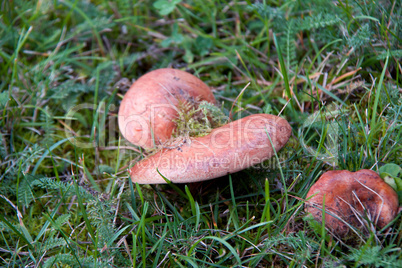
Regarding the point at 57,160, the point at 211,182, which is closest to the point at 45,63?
the point at 57,160

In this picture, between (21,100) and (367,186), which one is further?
(21,100)

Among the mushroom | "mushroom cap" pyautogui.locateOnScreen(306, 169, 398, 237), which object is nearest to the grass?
"mushroom cap" pyautogui.locateOnScreen(306, 169, 398, 237)

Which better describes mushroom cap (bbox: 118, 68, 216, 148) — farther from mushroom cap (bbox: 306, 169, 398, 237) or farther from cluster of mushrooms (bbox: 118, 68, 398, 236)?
mushroom cap (bbox: 306, 169, 398, 237)

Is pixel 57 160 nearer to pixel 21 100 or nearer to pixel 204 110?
pixel 21 100

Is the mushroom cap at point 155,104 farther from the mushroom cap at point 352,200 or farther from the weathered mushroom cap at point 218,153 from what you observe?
the mushroom cap at point 352,200

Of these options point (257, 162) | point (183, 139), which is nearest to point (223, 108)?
point (183, 139)

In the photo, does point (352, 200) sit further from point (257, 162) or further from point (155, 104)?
point (155, 104)
